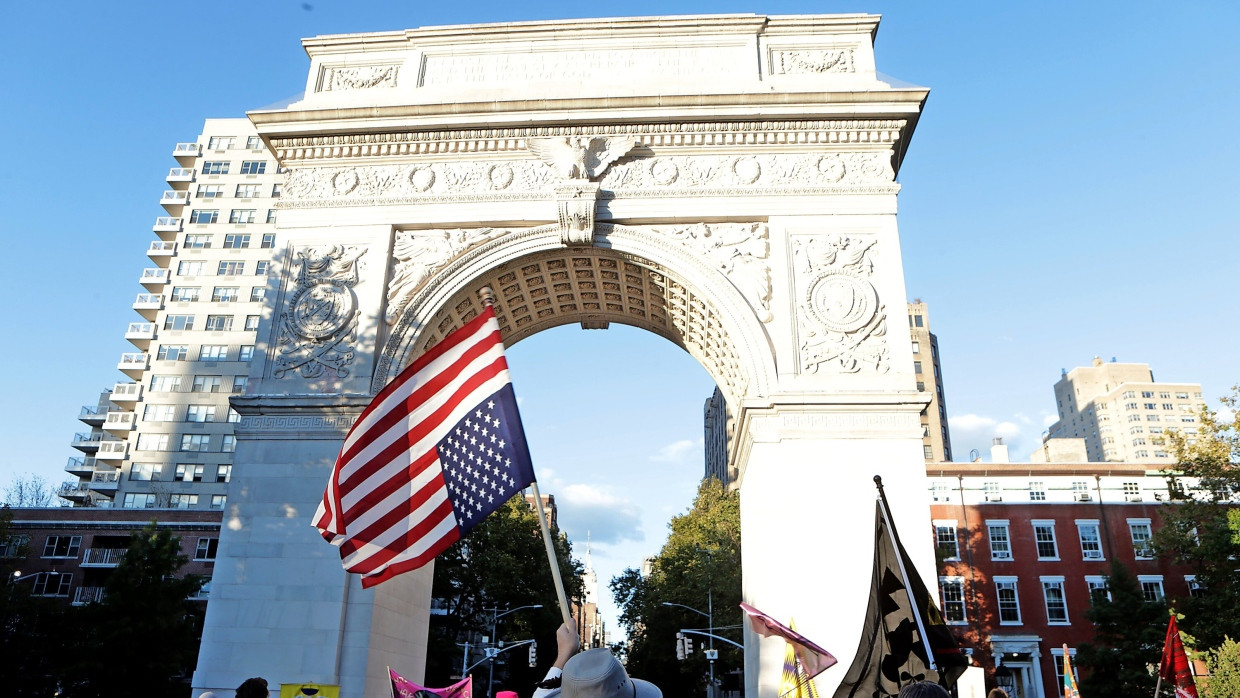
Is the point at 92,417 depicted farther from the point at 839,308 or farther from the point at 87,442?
the point at 839,308

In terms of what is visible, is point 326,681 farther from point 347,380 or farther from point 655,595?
point 655,595

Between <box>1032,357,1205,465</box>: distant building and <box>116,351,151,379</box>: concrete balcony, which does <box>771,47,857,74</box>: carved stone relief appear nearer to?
<box>116,351,151,379</box>: concrete balcony

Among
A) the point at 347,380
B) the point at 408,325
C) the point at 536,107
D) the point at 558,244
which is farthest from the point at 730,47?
the point at 347,380

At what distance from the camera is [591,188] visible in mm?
21109

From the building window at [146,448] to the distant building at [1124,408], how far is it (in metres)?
140

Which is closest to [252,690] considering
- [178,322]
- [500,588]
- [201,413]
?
[500,588]

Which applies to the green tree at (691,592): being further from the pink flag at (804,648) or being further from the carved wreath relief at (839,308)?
the pink flag at (804,648)

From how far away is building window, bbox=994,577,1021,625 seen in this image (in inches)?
1682

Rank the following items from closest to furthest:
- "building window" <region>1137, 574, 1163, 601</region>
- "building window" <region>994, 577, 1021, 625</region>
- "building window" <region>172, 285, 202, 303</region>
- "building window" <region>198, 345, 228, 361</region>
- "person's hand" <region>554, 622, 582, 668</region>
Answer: "person's hand" <region>554, 622, 582, 668</region>
"building window" <region>1137, 574, 1163, 601</region>
"building window" <region>994, 577, 1021, 625</region>
"building window" <region>198, 345, 228, 361</region>
"building window" <region>172, 285, 202, 303</region>

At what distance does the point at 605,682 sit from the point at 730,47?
21.9m

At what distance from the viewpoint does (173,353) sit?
60.8m

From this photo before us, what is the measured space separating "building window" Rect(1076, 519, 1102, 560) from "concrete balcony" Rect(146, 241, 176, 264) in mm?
63125

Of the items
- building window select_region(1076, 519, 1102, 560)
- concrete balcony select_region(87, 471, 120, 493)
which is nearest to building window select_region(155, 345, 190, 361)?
concrete balcony select_region(87, 471, 120, 493)

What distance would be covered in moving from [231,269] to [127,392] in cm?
1159
